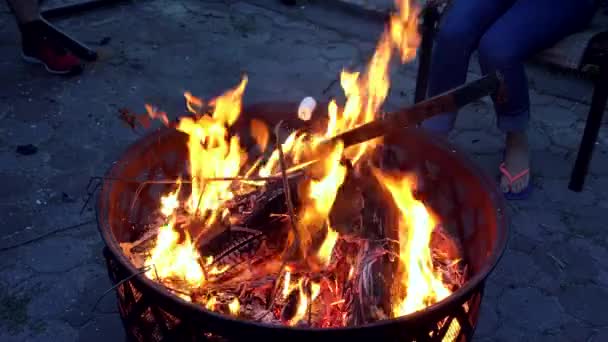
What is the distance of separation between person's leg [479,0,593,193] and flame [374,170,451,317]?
117cm

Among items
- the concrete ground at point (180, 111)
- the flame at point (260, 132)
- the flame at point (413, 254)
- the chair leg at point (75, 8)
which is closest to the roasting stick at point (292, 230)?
the flame at point (413, 254)

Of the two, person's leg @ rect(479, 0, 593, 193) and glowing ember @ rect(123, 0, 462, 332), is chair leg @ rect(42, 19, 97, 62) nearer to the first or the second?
glowing ember @ rect(123, 0, 462, 332)

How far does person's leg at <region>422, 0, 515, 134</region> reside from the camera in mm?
3254

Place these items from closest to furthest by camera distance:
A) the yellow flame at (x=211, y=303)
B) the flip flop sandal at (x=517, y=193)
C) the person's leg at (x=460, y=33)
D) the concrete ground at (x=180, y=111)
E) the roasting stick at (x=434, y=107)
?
the yellow flame at (x=211, y=303) → the roasting stick at (x=434, y=107) → the concrete ground at (x=180, y=111) → the person's leg at (x=460, y=33) → the flip flop sandal at (x=517, y=193)

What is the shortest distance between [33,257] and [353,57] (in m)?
2.88

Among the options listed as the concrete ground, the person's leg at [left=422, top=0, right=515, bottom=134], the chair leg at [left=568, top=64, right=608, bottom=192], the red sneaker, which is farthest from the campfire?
the red sneaker

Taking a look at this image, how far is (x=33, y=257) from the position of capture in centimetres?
296

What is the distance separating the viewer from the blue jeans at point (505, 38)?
3080 mm

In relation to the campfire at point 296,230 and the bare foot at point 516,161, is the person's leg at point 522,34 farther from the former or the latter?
the campfire at point 296,230

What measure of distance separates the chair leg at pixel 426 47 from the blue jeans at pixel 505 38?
7 cm

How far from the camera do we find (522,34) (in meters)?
3.08

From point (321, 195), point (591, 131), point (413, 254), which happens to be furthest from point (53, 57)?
point (591, 131)

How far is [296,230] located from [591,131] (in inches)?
83.3

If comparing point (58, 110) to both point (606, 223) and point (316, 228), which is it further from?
point (606, 223)
